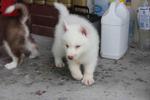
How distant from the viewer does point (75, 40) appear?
5.96 ft

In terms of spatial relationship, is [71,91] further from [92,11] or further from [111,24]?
[92,11]

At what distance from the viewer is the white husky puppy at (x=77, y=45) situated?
1.83 meters

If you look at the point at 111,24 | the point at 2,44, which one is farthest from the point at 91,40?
the point at 2,44

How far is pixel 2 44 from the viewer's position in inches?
88.8

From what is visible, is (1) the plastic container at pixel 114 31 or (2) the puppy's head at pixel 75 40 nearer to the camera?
(2) the puppy's head at pixel 75 40

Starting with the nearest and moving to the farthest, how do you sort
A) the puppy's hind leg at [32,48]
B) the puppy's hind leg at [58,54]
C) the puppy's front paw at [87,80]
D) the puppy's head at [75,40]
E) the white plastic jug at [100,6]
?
the puppy's head at [75,40], the puppy's front paw at [87,80], the puppy's hind leg at [58,54], the puppy's hind leg at [32,48], the white plastic jug at [100,6]

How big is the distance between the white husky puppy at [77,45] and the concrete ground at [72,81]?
81 millimetres

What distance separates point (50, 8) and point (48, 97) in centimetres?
108

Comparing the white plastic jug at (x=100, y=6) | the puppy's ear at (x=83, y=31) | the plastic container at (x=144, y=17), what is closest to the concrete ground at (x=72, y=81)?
the plastic container at (x=144, y=17)

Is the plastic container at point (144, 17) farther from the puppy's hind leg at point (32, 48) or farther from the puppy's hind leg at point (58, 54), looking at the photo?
the puppy's hind leg at point (32, 48)

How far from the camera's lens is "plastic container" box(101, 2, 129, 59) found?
2293mm

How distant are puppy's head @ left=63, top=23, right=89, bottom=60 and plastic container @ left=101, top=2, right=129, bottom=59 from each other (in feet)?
1.50

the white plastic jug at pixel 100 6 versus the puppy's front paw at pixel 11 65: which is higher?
the white plastic jug at pixel 100 6

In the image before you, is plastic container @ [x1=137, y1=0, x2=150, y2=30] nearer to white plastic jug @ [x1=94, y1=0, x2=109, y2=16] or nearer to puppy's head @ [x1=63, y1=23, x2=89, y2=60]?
white plastic jug @ [x1=94, y1=0, x2=109, y2=16]
